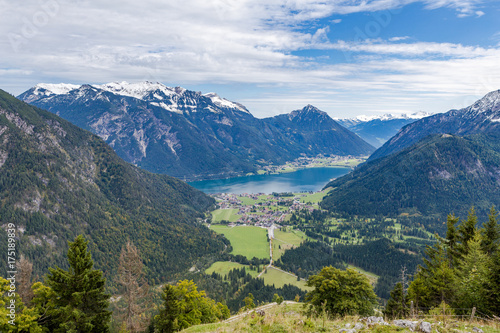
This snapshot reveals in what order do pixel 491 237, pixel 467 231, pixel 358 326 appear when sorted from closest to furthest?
pixel 358 326 → pixel 491 237 → pixel 467 231

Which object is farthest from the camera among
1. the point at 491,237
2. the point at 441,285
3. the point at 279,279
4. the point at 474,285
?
the point at 279,279

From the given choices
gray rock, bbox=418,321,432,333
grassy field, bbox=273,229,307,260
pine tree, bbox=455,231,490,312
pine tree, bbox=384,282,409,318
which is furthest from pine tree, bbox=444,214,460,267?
grassy field, bbox=273,229,307,260

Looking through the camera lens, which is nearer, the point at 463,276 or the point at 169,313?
the point at 463,276

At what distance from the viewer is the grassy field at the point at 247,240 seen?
122688 millimetres

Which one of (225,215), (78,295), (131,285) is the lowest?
(225,215)

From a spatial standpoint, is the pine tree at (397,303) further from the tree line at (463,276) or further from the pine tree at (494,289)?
the pine tree at (494,289)

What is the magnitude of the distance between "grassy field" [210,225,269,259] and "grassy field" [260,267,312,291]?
54.3ft

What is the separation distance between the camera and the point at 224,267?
350 feet

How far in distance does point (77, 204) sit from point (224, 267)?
72.8 m

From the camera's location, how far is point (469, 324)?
14.7 metres

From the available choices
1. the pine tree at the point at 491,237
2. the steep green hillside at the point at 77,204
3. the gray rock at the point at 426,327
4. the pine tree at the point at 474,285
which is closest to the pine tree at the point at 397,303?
the pine tree at the point at 474,285

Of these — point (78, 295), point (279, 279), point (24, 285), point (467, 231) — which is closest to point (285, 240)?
point (279, 279)

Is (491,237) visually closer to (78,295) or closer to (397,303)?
(397,303)

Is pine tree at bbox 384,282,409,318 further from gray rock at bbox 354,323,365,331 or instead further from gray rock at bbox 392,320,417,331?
gray rock at bbox 354,323,365,331
